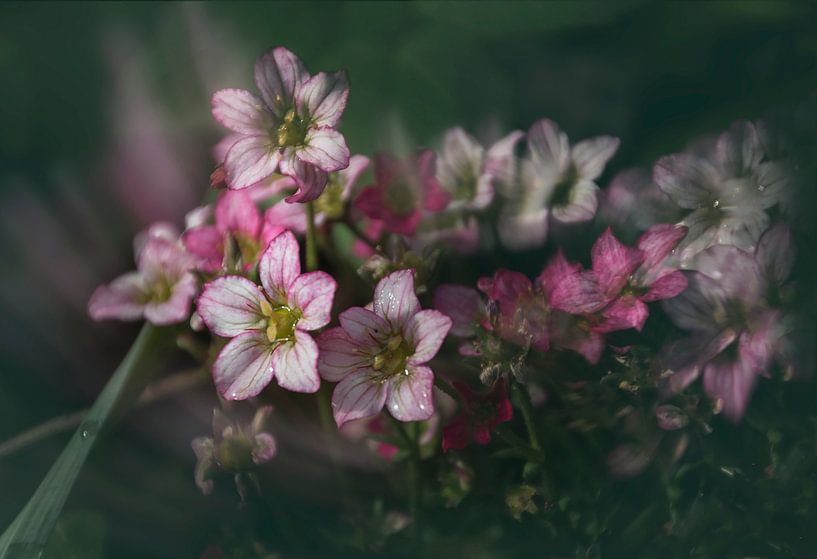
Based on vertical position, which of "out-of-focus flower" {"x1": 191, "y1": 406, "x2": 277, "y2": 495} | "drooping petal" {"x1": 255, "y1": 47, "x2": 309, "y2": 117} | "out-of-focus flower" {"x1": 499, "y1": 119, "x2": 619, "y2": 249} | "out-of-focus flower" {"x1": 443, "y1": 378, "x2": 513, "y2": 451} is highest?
"drooping petal" {"x1": 255, "y1": 47, "x2": 309, "y2": 117}

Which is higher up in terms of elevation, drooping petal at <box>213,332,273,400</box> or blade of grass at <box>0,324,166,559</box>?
drooping petal at <box>213,332,273,400</box>

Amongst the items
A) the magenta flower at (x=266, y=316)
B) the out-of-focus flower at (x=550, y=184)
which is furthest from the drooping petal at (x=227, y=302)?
the out-of-focus flower at (x=550, y=184)

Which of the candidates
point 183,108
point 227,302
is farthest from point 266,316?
point 183,108

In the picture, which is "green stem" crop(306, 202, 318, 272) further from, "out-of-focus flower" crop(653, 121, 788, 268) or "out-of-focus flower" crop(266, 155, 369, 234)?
"out-of-focus flower" crop(653, 121, 788, 268)

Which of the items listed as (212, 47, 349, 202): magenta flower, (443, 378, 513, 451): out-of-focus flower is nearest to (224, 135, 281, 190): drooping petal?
(212, 47, 349, 202): magenta flower

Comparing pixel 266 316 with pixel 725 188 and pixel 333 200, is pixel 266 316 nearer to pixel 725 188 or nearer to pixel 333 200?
pixel 333 200

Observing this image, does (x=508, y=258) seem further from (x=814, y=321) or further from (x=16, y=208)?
(x=16, y=208)
